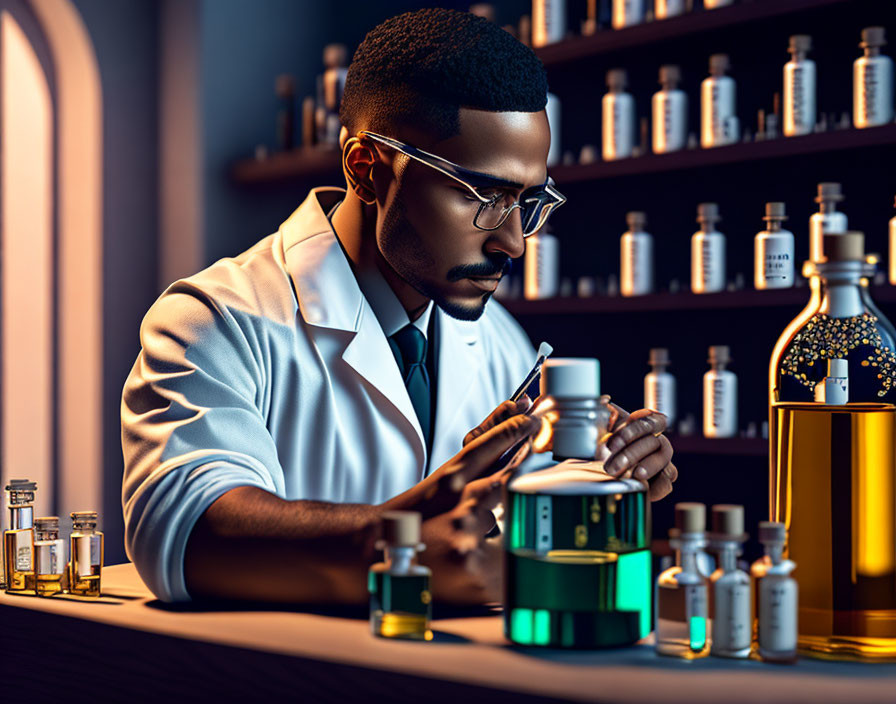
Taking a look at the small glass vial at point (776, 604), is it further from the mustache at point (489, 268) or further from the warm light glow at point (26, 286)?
the warm light glow at point (26, 286)

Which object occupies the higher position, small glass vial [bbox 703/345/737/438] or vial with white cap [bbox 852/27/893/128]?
vial with white cap [bbox 852/27/893/128]

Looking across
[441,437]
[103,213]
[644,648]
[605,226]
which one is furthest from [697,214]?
[644,648]

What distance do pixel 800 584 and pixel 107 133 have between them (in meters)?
2.84

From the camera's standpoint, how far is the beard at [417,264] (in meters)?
1.08

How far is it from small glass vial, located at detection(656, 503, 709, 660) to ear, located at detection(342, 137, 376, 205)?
659 millimetres

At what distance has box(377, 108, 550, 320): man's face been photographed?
104 centimetres

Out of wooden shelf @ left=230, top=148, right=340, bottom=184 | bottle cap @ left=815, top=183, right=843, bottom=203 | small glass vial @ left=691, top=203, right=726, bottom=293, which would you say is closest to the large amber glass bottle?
bottle cap @ left=815, top=183, right=843, bottom=203

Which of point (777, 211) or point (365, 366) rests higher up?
point (777, 211)

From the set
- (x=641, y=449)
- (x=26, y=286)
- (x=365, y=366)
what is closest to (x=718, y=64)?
(x=365, y=366)

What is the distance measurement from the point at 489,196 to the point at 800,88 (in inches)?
53.3

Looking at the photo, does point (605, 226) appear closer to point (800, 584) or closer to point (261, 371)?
point (261, 371)

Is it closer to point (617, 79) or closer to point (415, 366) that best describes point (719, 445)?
point (617, 79)

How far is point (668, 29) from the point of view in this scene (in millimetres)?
2318

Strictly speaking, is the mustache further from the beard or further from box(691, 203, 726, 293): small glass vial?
box(691, 203, 726, 293): small glass vial
